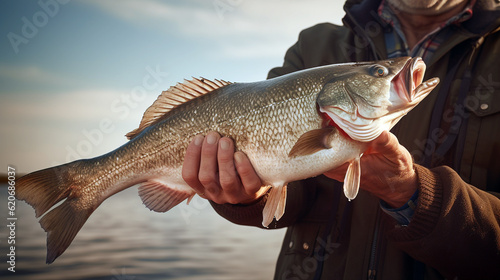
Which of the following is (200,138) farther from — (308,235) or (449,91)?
(449,91)

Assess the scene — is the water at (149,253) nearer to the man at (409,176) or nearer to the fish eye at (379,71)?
the man at (409,176)

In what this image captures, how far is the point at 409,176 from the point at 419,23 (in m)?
1.26

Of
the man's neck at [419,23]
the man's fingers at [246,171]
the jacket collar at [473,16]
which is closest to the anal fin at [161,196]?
the man's fingers at [246,171]

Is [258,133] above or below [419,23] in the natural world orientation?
below

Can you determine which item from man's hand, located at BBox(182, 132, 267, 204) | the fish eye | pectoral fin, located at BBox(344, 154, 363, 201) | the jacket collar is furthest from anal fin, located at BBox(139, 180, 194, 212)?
the jacket collar

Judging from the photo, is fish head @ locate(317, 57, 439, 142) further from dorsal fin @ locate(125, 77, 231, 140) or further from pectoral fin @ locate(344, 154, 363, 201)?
dorsal fin @ locate(125, 77, 231, 140)

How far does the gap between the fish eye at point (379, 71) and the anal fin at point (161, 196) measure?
1.24 metres

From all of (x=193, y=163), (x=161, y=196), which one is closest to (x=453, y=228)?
(x=193, y=163)

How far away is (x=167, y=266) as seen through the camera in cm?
739

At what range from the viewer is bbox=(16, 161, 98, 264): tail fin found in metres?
2.24

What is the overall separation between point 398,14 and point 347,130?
1.34 m

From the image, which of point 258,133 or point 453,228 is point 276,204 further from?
point 453,228

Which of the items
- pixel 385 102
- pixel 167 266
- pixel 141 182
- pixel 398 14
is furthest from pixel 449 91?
pixel 167 266

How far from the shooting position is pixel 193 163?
223cm
